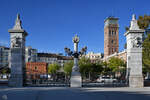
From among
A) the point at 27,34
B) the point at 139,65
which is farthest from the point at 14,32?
the point at 139,65

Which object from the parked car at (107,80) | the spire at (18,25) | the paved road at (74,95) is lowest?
the parked car at (107,80)

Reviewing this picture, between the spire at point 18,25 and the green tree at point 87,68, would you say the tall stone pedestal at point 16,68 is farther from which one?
the green tree at point 87,68

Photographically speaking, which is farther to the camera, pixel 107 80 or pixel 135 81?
pixel 107 80

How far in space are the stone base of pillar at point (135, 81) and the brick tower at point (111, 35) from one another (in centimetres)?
10777

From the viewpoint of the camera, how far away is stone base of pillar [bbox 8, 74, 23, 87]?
71.4ft

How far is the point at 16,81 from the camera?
2175 cm

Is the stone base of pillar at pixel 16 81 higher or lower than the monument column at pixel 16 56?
lower

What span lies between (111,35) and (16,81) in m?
114

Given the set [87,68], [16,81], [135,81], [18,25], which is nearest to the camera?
[16,81]

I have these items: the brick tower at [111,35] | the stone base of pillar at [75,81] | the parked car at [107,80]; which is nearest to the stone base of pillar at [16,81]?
the stone base of pillar at [75,81]

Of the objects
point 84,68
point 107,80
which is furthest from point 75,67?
point 84,68

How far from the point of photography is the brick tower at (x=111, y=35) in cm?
13025

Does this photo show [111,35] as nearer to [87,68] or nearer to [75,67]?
[87,68]

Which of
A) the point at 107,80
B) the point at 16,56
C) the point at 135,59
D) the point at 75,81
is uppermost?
the point at 16,56
